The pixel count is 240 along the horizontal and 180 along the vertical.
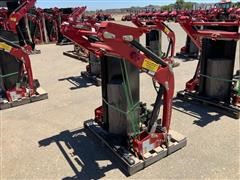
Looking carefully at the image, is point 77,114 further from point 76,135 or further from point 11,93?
point 11,93

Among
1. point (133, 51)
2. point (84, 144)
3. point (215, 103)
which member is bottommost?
point (84, 144)

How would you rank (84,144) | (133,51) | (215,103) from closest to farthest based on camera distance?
(133,51)
(84,144)
(215,103)

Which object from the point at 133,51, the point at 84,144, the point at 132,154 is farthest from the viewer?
the point at 84,144

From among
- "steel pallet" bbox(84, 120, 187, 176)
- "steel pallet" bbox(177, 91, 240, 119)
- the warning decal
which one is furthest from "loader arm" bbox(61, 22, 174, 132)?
"steel pallet" bbox(177, 91, 240, 119)

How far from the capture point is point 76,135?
16.3ft

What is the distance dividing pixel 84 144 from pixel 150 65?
187cm

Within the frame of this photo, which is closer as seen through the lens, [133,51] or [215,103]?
[133,51]

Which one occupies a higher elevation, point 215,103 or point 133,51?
point 133,51

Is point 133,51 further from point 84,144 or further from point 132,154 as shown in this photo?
point 84,144

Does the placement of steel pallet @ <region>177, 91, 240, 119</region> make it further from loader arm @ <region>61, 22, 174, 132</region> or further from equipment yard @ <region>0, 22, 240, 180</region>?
loader arm @ <region>61, 22, 174, 132</region>

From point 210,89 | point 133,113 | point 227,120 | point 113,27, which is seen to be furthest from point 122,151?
point 210,89

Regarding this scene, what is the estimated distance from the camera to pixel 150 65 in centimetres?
361

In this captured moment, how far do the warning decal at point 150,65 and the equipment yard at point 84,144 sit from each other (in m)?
1.39

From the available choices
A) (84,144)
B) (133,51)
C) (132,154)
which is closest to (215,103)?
(132,154)
